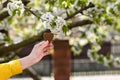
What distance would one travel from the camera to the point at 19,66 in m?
3.99

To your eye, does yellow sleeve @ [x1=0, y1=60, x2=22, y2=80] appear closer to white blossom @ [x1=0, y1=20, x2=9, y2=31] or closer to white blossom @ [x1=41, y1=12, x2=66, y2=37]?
white blossom @ [x1=41, y1=12, x2=66, y2=37]

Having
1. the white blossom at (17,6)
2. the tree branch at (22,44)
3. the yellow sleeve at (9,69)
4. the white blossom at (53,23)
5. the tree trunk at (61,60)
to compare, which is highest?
the white blossom at (17,6)

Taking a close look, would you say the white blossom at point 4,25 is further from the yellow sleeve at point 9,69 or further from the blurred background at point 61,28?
the yellow sleeve at point 9,69

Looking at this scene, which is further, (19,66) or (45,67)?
(45,67)

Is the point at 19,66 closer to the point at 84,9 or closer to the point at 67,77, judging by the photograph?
the point at 84,9

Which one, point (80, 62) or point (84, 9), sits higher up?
point (84, 9)

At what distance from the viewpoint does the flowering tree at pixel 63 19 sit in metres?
5.20

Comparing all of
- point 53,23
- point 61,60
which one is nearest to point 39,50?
point 53,23

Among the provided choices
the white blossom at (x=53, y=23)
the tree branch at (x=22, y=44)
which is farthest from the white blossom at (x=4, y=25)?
the white blossom at (x=53, y=23)


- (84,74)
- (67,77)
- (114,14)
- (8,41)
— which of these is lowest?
(84,74)

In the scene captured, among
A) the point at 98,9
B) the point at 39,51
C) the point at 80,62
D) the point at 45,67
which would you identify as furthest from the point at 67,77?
the point at 80,62

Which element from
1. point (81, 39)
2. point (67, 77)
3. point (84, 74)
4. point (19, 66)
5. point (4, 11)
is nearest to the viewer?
point (19, 66)

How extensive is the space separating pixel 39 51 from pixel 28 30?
636 centimetres

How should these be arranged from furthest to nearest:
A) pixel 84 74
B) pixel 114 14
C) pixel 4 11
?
pixel 84 74, pixel 4 11, pixel 114 14
